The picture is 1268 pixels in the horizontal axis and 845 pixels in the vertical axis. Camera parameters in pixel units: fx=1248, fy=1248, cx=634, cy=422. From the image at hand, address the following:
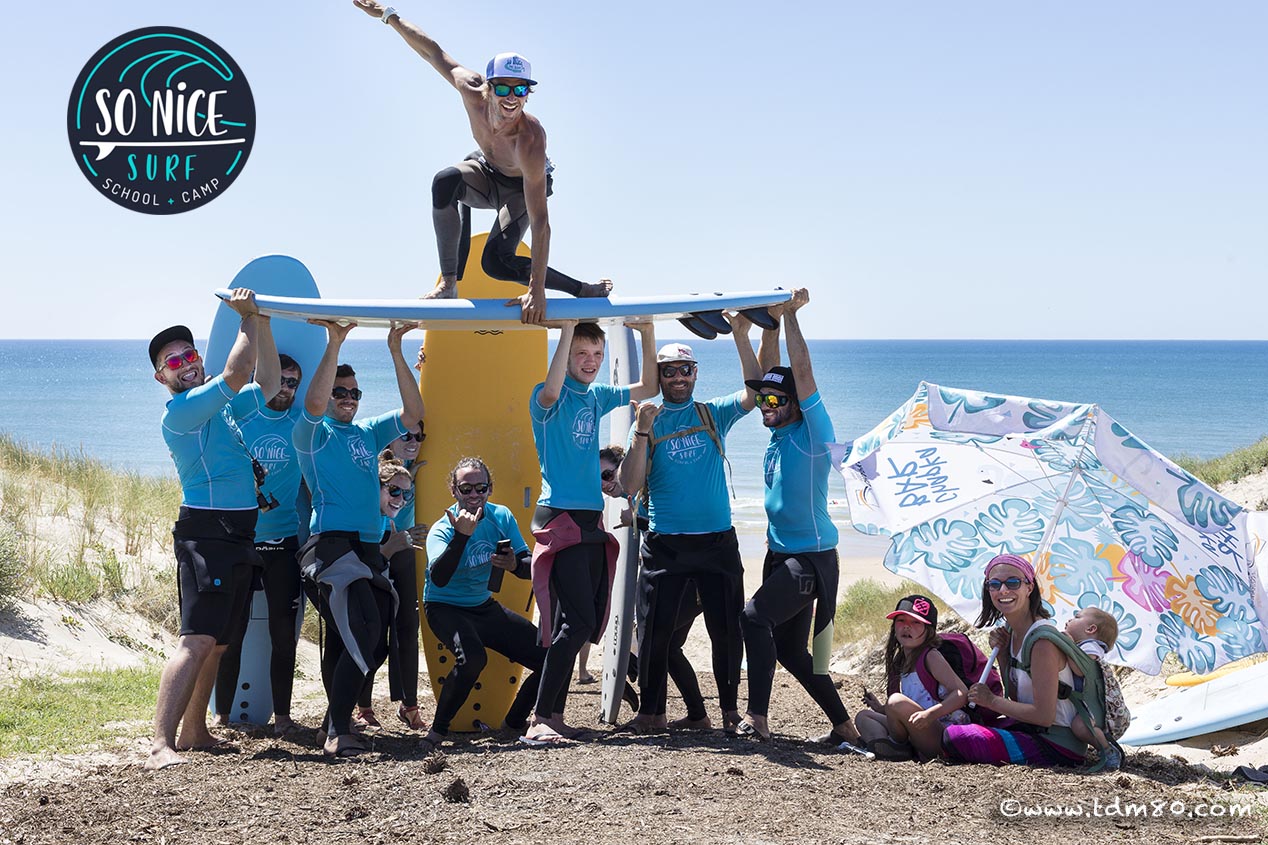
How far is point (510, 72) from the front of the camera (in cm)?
539

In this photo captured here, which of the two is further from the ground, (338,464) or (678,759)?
(338,464)

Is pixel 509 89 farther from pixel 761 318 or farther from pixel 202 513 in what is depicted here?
pixel 202 513

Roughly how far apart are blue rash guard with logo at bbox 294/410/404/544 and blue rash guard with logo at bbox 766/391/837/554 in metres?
1.86

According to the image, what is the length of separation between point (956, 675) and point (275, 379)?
3365mm

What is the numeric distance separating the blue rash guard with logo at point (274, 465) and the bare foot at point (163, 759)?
1.23 meters

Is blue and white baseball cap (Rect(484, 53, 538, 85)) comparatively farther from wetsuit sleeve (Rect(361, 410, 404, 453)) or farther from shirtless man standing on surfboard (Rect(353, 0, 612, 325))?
wetsuit sleeve (Rect(361, 410, 404, 453))

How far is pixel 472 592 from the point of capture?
590 cm

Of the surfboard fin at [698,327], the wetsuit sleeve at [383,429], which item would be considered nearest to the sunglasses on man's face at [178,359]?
the wetsuit sleeve at [383,429]

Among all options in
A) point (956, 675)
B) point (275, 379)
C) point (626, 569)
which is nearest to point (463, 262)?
point (275, 379)

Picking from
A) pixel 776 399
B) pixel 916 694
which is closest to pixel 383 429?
pixel 776 399

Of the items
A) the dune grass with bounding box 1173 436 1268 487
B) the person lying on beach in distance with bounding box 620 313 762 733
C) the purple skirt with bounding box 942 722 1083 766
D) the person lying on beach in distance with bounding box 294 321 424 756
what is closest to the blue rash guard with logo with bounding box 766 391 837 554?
the person lying on beach in distance with bounding box 620 313 762 733

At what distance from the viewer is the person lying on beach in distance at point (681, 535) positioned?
588 cm

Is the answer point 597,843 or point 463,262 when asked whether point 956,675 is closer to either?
point 597,843

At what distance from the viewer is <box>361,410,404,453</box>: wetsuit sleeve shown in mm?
6023
